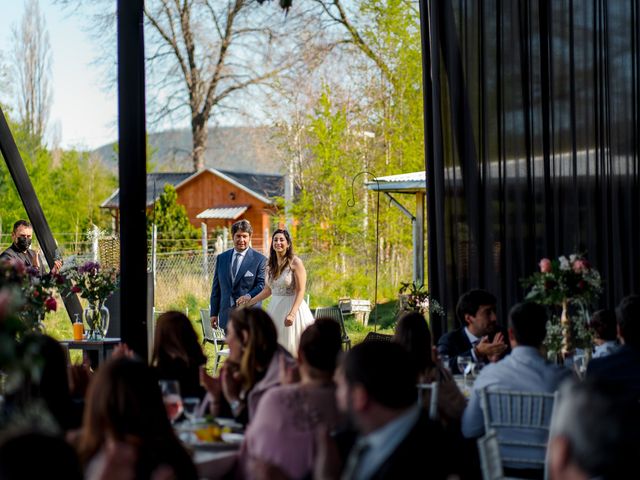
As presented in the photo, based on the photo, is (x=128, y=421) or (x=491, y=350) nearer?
(x=128, y=421)

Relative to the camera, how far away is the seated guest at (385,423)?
2400mm

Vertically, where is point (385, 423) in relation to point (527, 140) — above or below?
below

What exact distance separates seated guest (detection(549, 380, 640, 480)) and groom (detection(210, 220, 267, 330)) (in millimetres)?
6367

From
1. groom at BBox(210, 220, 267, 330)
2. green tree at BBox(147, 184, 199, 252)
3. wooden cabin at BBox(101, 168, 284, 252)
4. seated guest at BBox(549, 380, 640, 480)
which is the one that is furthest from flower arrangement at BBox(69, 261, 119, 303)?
wooden cabin at BBox(101, 168, 284, 252)

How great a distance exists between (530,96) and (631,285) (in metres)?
1.53

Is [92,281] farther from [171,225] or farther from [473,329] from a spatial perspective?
[171,225]

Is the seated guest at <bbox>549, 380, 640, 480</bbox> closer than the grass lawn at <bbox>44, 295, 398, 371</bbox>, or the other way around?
the seated guest at <bbox>549, 380, 640, 480</bbox>

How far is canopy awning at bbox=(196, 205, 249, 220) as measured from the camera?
35.8 m

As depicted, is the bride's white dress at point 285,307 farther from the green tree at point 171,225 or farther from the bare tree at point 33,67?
the bare tree at point 33,67

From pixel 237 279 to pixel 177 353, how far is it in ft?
13.0

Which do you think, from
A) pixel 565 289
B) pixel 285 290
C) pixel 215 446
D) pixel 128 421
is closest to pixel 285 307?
pixel 285 290

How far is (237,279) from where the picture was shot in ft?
27.6

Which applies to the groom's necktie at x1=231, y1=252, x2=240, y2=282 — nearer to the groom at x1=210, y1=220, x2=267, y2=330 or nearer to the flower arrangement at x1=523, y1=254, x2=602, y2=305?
the groom at x1=210, y1=220, x2=267, y2=330

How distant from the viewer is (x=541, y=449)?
4086 millimetres
